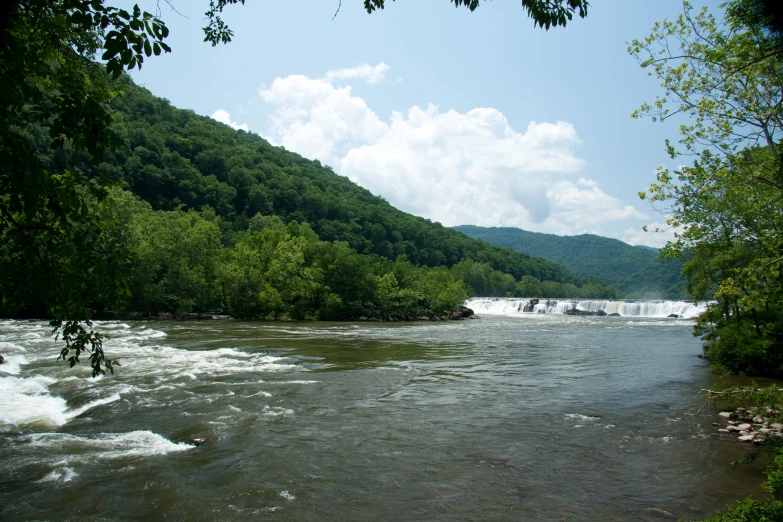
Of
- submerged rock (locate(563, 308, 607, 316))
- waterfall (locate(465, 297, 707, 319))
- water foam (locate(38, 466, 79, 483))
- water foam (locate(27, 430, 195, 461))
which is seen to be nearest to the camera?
water foam (locate(38, 466, 79, 483))

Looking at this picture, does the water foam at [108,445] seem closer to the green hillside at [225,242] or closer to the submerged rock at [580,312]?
the green hillside at [225,242]

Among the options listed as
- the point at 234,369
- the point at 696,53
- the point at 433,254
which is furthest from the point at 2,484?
the point at 433,254

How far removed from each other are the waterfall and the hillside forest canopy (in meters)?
8.92

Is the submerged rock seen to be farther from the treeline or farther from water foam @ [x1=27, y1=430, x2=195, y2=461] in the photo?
water foam @ [x1=27, y1=430, x2=195, y2=461]

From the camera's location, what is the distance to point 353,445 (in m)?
9.25

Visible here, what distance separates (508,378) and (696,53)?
36.5 ft

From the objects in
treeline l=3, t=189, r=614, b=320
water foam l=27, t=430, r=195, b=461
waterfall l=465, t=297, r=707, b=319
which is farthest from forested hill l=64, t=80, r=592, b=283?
water foam l=27, t=430, r=195, b=461

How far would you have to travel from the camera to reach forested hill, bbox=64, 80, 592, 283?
3580 inches

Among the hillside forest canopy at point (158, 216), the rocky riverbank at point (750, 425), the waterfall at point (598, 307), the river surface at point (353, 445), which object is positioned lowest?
the river surface at point (353, 445)

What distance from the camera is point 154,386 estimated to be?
13844 mm

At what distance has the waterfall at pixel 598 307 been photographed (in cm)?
6712

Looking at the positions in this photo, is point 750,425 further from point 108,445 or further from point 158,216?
point 158,216

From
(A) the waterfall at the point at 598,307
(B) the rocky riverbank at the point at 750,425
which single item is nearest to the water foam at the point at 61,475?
(B) the rocky riverbank at the point at 750,425

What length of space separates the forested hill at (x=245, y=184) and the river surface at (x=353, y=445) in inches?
2622
